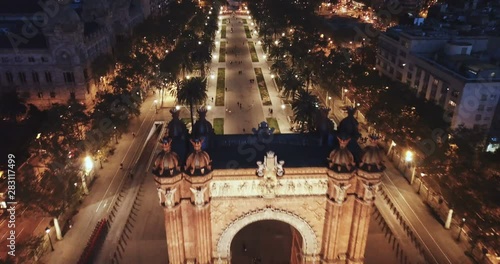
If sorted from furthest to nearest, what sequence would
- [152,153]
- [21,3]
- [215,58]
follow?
1. [215,58]
2. [21,3]
3. [152,153]

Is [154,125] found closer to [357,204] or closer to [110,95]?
[110,95]

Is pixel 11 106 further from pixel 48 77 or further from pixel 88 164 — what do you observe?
pixel 88 164

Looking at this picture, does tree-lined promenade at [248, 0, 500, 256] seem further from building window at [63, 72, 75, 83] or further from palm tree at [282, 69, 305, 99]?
building window at [63, 72, 75, 83]

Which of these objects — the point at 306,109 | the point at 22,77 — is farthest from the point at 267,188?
the point at 22,77

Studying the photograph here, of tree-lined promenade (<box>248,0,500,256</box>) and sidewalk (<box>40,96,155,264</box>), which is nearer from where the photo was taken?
tree-lined promenade (<box>248,0,500,256</box>)

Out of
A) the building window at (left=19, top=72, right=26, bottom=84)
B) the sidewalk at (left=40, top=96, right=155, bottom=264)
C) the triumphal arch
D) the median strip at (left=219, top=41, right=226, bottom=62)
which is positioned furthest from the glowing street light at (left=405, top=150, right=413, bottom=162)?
the median strip at (left=219, top=41, right=226, bottom=62)

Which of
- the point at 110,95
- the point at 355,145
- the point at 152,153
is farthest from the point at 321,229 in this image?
the point at 110,95
